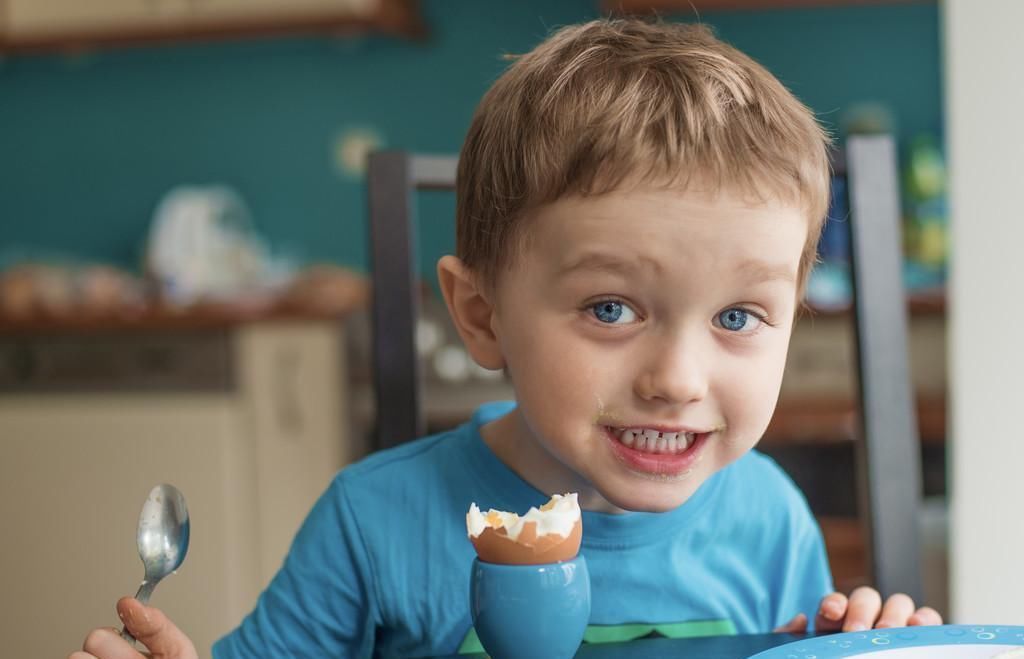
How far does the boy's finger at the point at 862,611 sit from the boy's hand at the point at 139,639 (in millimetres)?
427

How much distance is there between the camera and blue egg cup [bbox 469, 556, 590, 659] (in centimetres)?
62

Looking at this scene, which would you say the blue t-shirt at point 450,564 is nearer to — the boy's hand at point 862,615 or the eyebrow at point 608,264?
the boy's hand at point 862,615

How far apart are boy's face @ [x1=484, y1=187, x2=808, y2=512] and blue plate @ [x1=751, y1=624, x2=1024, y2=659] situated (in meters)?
0.15

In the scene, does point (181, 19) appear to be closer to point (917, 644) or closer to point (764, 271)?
point (764, 271)

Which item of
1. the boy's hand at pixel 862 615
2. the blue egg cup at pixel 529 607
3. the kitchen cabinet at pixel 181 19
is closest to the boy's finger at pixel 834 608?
the boy's hand at pixel 862 615

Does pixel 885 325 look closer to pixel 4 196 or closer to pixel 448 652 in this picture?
pixel 448 652

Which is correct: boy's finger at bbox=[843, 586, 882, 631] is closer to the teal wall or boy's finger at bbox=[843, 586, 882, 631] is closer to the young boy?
the young boy

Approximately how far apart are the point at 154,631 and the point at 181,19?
2.64m

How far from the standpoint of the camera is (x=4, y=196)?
361cm

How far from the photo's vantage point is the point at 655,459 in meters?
0.75

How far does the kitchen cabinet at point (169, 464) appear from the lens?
2.67 m

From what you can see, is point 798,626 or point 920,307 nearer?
point 798,626

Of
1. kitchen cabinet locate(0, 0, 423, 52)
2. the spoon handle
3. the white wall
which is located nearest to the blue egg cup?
the spoon handle

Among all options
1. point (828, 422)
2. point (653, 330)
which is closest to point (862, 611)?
point (653, 330)
